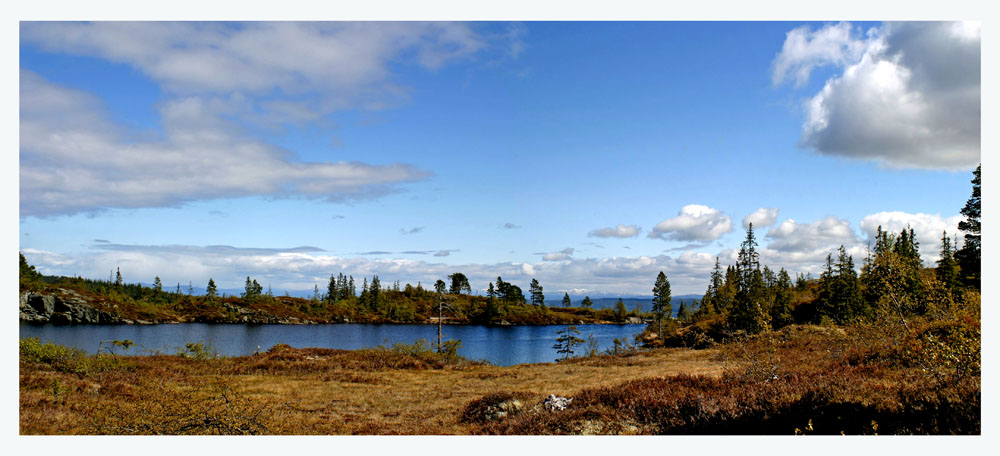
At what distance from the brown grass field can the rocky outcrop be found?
406 feet

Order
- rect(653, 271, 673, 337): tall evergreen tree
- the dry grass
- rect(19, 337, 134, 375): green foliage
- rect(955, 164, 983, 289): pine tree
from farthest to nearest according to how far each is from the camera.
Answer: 1. rect(653, 271, 673, 337): tall evergreen tree
2. rect(955, 164, 983, 289): pine tree
3. rect(19, 337, 134, 375): green foliage
4. the dry grass

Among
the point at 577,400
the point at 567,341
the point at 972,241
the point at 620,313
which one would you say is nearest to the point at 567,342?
the point at 567,341

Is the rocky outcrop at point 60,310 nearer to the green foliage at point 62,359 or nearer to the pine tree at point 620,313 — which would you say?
the green foliage at point 62,359

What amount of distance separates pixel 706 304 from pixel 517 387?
3669 inches

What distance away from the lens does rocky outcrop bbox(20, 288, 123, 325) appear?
11412 cm

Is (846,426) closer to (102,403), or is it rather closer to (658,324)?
(102,403)

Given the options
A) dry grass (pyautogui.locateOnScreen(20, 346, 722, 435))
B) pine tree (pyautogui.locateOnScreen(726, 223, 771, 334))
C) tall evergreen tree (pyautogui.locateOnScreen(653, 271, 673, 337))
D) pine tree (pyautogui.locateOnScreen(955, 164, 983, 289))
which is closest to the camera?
dry grass (pyautogui.locateOnScreen(20, 346, 722, 435))

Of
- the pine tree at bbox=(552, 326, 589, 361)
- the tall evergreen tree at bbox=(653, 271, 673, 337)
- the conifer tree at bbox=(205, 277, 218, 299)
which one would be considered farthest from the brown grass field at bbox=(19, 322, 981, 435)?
the conifer tree at bbox=(205, 277, 218, 299)

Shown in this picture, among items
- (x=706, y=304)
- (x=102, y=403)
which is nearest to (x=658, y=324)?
(x=706, y=304)

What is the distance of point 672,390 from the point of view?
1546 cm

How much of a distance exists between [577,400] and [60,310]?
151245mm

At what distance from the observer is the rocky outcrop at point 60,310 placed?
4493 inches

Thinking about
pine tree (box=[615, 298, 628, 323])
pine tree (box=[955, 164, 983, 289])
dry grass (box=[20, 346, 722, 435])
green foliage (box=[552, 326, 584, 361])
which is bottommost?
pine tree (box=[615, 298, 628, 323])

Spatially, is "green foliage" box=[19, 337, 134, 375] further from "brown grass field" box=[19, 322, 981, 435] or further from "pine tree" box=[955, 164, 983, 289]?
"pine tree" box=[955, 164, 983, 289]
